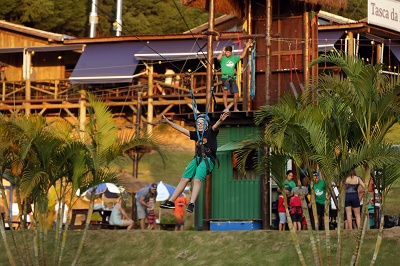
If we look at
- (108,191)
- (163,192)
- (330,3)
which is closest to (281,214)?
(330,3)

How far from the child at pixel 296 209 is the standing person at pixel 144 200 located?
351 centimetres

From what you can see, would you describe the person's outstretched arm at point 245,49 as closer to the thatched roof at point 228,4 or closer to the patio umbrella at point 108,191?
the thatched roof at point 228,4

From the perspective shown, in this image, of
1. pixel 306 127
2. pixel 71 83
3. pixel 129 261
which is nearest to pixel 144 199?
pixel 129 261

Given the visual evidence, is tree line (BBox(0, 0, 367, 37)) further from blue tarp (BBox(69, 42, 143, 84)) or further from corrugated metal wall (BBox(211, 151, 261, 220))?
corrugated metal wall (BBox(211, 151, 261, 220))

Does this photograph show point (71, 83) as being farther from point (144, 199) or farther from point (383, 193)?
point (383, 193)

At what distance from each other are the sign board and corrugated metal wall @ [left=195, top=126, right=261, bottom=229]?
711 cm

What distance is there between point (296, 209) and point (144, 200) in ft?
12.4

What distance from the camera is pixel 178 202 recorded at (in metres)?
23.8

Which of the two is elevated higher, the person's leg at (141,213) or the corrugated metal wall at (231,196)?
the corrugated metal wall at (231,196)

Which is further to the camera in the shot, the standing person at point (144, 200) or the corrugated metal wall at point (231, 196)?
the standing person at point (144, 200)

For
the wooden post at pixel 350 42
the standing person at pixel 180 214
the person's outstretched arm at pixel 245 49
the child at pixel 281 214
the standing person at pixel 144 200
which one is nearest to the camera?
the child at pixel 281 214

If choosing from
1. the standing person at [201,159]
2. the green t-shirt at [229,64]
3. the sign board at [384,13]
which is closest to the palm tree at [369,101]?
the standing person at [201,159]

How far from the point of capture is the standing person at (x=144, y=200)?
73.6ft

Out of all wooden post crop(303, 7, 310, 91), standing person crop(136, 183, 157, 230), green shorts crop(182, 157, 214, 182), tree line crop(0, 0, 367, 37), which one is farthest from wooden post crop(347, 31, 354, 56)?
green shorts crop(182, 157, 214, 182)
